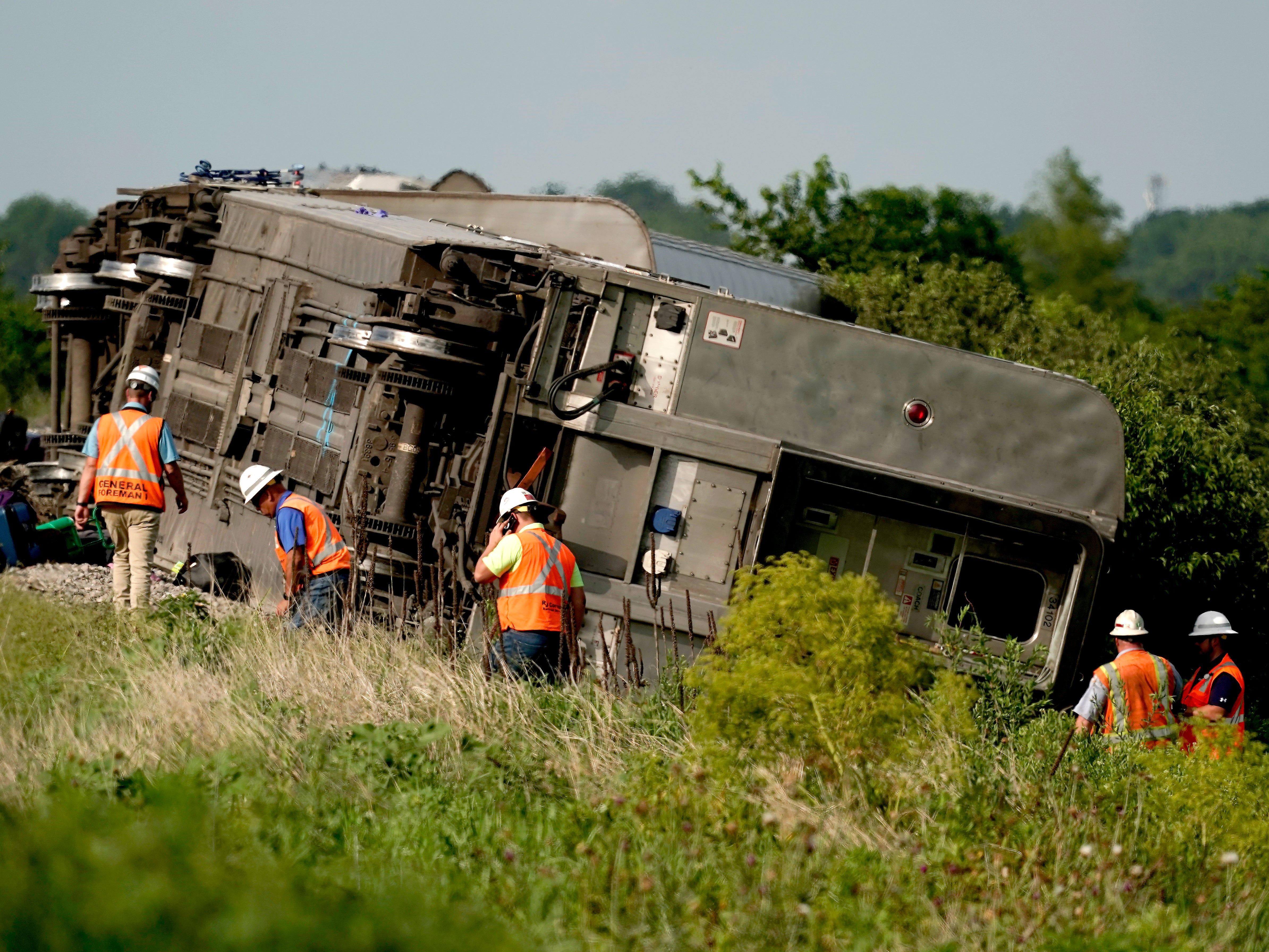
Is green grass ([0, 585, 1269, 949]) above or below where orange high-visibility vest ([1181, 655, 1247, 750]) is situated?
below

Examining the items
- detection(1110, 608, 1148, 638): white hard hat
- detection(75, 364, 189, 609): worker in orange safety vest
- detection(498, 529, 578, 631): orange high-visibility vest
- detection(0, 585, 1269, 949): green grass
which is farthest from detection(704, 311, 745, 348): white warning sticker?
detection(75, 364, 189, 609): worker in orange safety vest

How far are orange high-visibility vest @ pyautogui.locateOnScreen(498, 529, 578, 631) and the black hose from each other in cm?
85

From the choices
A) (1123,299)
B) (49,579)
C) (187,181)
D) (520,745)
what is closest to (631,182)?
(1123,299)

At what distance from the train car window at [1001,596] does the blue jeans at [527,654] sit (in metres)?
2.40

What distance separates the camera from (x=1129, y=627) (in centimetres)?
839

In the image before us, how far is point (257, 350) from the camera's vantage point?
36.2ft

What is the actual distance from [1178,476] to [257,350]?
25.7 feet

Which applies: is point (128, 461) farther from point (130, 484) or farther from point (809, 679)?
point (809, 679)

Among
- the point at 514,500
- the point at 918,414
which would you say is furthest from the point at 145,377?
the point at 918,414

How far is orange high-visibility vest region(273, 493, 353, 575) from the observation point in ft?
28.3

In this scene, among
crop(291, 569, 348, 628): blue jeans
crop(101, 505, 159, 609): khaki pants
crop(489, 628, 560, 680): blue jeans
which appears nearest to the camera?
crop(489, 628, 560, 680): blue jeans

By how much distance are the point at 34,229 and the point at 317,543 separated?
111051 millimetres

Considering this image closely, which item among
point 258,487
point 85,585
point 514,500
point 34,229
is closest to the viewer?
Result: point 514,500

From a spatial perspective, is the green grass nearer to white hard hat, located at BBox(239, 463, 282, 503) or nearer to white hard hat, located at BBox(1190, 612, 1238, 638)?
white hard hat, located at BBox(239, 463, 282, 503)
